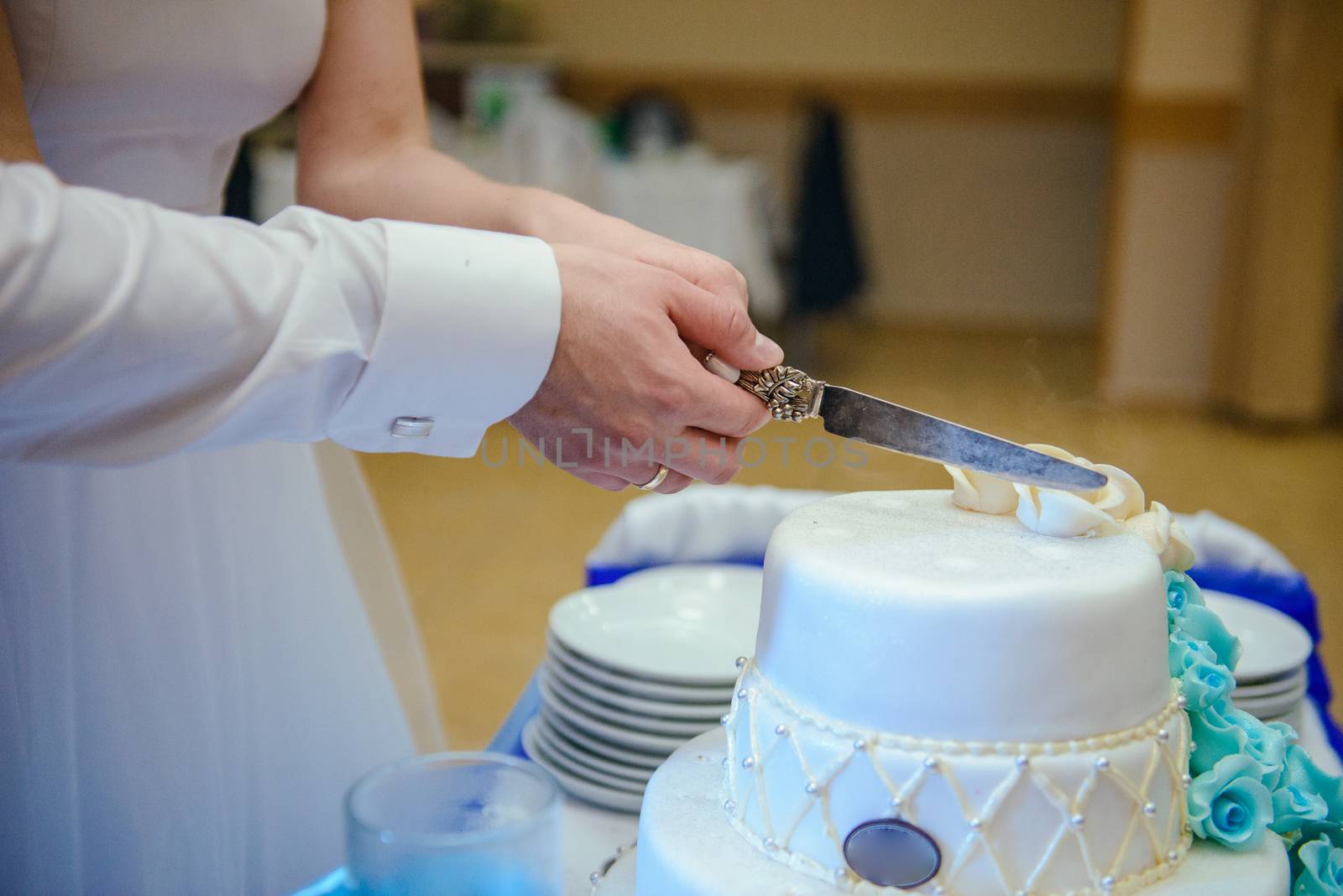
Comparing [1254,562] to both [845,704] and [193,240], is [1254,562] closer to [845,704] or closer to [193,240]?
[845,704]

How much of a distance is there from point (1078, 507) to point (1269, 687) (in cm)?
52

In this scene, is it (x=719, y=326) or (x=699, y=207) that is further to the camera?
(x=699, y=207)

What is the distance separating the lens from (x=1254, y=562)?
1.69m

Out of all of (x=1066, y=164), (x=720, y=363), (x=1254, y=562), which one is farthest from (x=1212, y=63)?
(x=720, y=363)

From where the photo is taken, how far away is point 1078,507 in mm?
909

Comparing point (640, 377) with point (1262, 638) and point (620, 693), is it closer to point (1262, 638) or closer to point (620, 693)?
point (620, 693)

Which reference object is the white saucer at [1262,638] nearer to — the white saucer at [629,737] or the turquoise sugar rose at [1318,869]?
the turquoise sugar rose at [1318,869]

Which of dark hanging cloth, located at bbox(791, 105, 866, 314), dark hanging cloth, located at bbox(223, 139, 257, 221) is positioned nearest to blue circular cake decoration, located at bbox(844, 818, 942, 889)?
dark hanging cloth, located at bbox(223, 139, 257, 221)

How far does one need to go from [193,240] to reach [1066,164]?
9.39 m

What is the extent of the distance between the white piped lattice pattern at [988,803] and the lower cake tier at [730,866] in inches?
0.5

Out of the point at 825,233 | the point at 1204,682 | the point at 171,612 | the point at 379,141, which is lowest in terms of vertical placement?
the point at 825,233

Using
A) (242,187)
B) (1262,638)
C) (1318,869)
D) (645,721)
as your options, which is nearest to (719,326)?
(645,721)

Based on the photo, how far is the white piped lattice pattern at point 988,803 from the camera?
803 mm

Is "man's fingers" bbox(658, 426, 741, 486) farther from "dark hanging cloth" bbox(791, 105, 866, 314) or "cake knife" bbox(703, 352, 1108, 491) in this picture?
"dark hanging cloth" bbox(791, 105, 866, 314)
